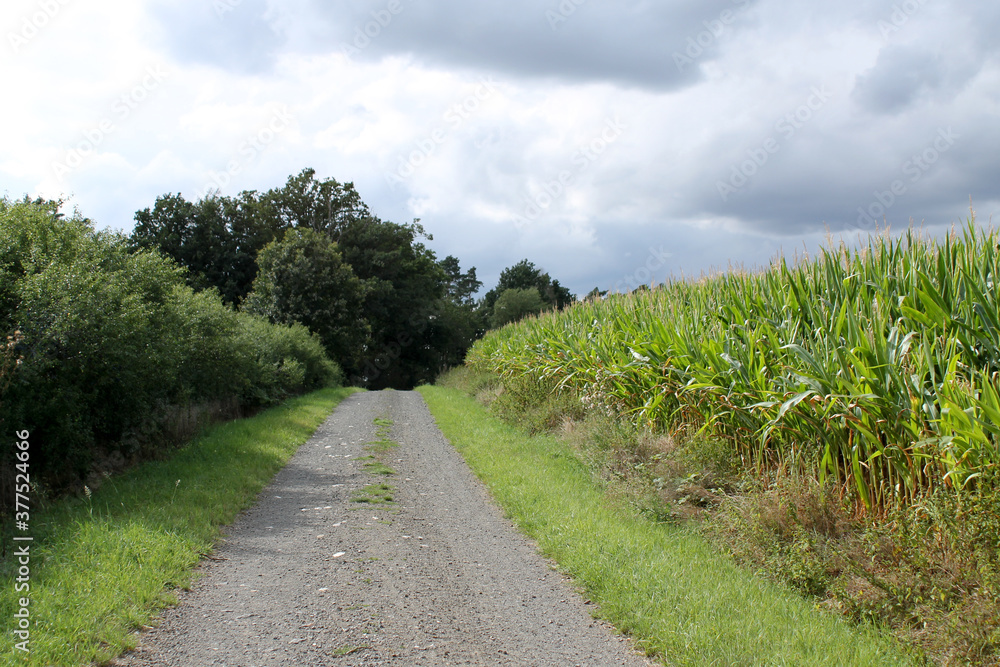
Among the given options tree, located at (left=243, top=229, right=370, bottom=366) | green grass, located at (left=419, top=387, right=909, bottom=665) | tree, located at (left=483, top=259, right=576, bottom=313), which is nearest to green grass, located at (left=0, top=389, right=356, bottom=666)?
green grass, located at (left=419, top=387, right=909, bottom=665)

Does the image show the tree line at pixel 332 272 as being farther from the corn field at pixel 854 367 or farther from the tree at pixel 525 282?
the corn field at pixel 854 367

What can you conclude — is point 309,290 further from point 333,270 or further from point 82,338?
point 82,338

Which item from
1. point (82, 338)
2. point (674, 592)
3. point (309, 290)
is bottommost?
point (674, 592)

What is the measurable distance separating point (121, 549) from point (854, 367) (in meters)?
6.08

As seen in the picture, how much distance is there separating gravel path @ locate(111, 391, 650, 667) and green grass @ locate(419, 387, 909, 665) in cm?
21

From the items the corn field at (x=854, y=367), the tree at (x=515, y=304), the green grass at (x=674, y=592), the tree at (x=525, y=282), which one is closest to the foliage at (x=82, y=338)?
the green grass at (x=674, y=592)

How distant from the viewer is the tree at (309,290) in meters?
37.7

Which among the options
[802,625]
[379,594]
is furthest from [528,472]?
[802,625]

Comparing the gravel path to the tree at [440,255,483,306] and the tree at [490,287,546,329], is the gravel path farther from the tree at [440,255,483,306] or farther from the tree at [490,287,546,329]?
the tree at [440,255,483,306]

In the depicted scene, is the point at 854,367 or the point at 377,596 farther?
the point at 854,367

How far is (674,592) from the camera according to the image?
15.3 feet

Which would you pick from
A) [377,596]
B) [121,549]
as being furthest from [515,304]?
[377,596]

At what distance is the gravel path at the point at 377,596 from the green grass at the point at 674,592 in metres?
0.21

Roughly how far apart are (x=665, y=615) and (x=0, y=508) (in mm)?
7270
